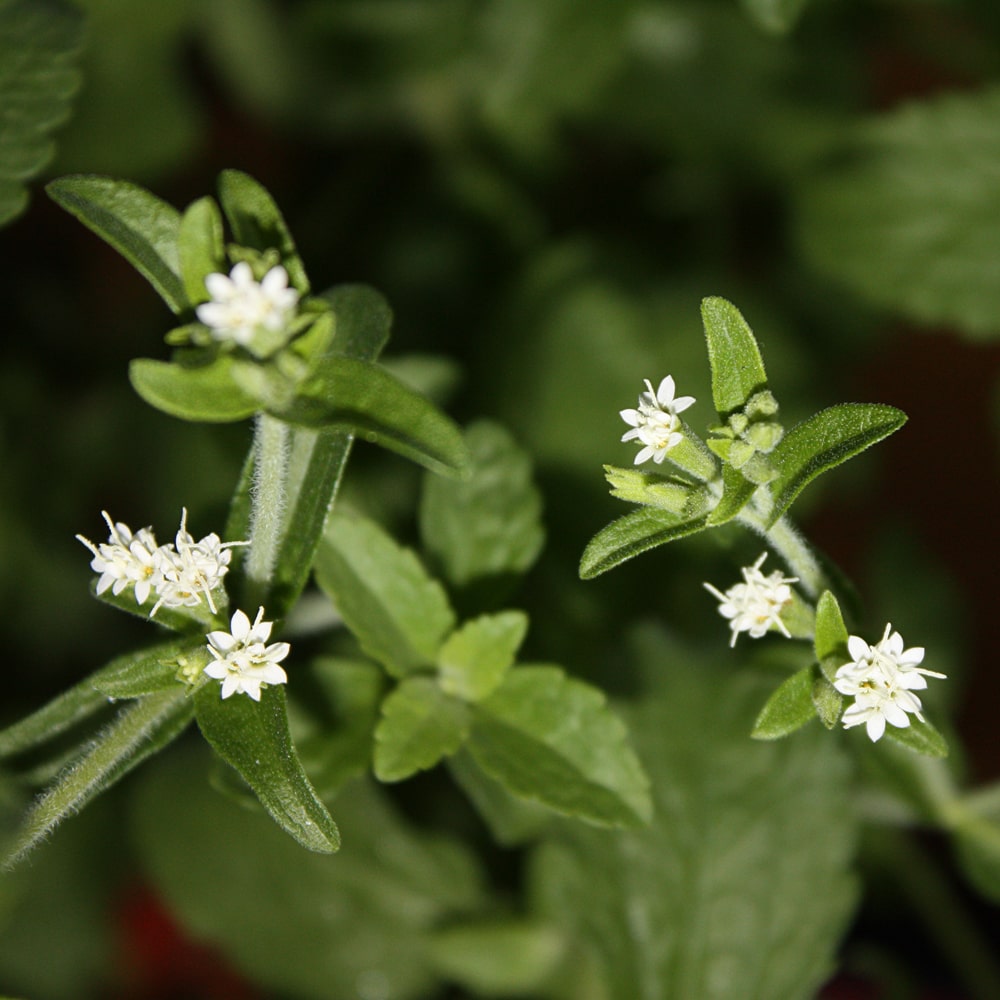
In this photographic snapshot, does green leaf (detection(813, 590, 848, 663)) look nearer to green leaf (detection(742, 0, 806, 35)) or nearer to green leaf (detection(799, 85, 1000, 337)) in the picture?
green leaf (detection(742, 0, 806, 35))

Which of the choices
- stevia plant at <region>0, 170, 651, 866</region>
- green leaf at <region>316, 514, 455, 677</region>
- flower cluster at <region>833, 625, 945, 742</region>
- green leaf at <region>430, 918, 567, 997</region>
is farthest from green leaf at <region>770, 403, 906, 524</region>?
green leaf at <region>430, 918, 567, 997</region>

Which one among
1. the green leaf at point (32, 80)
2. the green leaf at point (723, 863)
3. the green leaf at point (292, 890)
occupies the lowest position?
the green leaf at point (292, 890)

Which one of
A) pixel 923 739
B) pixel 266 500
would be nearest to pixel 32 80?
pixel 266 500

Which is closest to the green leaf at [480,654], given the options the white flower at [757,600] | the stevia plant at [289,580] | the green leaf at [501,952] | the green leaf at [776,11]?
the stevia plant at [289,580]

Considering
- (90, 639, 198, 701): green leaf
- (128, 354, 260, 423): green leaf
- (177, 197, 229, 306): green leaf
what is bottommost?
(90, 639, 198, 701): green leaf

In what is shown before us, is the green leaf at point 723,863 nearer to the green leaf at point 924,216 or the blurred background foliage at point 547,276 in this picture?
the blurred background foliage at point 547,276

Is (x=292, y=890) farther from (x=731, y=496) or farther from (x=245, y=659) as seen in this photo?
(x=731, y=496)
